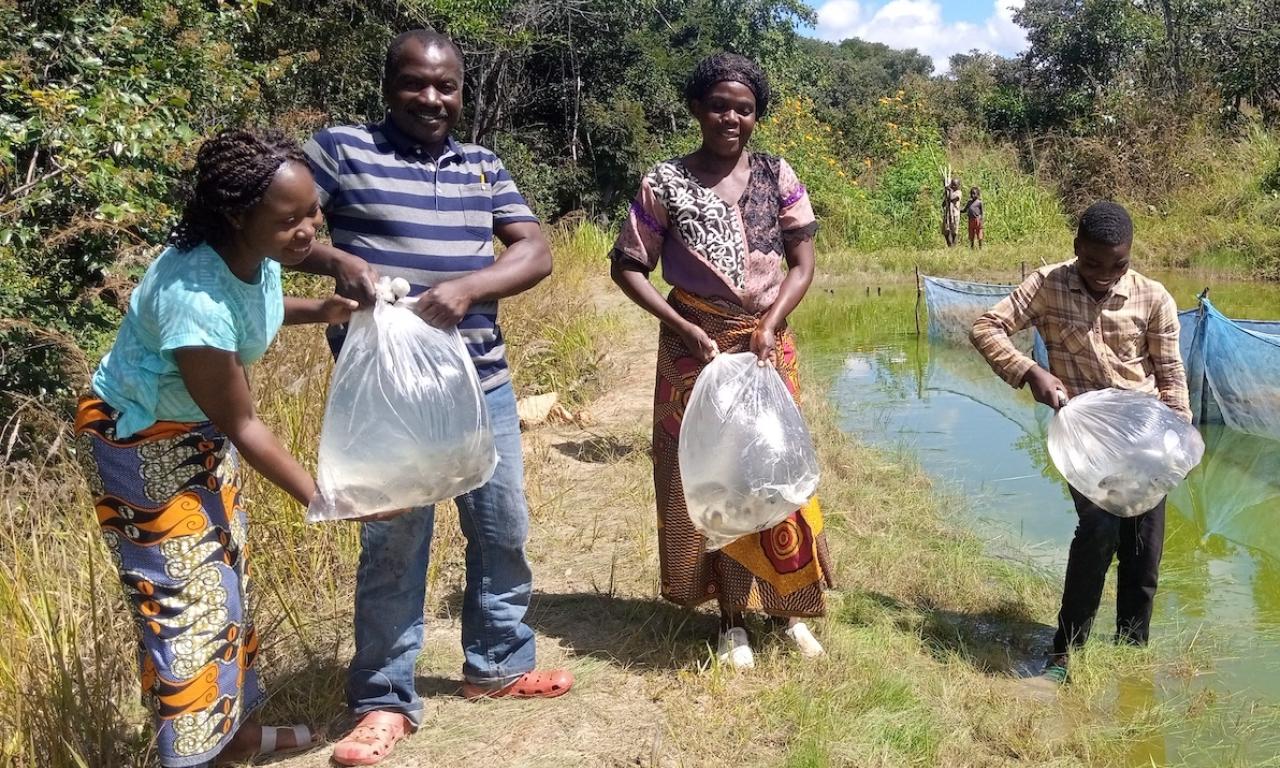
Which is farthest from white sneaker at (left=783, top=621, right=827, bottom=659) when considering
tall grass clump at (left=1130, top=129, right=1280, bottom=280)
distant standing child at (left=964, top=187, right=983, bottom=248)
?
distant standing child at (left=964, top=187, right=983, bottom=248)

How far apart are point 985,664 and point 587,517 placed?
63.8 inches

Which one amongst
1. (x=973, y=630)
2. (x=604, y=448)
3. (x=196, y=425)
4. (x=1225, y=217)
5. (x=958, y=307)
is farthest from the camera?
(x=1225, y=217)

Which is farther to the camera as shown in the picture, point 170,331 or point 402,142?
point 402,142

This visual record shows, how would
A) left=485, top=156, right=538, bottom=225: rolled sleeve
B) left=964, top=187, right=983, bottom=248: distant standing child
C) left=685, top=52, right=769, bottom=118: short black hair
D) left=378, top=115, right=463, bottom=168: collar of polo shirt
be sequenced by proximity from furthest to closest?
left=964, top=187, right=983, bottom=248: distant standing child, left=685, top=52, right=769, bottom=118: short black hair, left=485, top=156, right=538, bottom=225: rolled sleeve, left=378, top=115, right=463, bottom=168: collar of polo shirt

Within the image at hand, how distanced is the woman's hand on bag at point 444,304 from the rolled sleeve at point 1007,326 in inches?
58.4

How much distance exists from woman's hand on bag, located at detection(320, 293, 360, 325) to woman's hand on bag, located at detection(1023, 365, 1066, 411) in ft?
5.69

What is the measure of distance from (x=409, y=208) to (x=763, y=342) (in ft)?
3.08

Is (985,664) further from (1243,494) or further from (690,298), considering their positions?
(1243,494)

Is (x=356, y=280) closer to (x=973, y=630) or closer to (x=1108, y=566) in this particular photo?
(x=1108, y=566)

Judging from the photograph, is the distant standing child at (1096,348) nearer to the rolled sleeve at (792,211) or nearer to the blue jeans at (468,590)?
the rolled sleeve at (792,211)

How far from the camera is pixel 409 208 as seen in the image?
1.97 metres

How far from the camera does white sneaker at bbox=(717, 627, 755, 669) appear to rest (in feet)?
8.25

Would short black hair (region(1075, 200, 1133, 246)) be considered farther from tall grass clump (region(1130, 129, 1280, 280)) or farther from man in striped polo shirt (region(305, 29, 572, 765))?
tall grass clump (region(1130, 129, 1280, 280))

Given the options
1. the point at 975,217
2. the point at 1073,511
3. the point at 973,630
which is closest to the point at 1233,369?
the point at 1073,511
